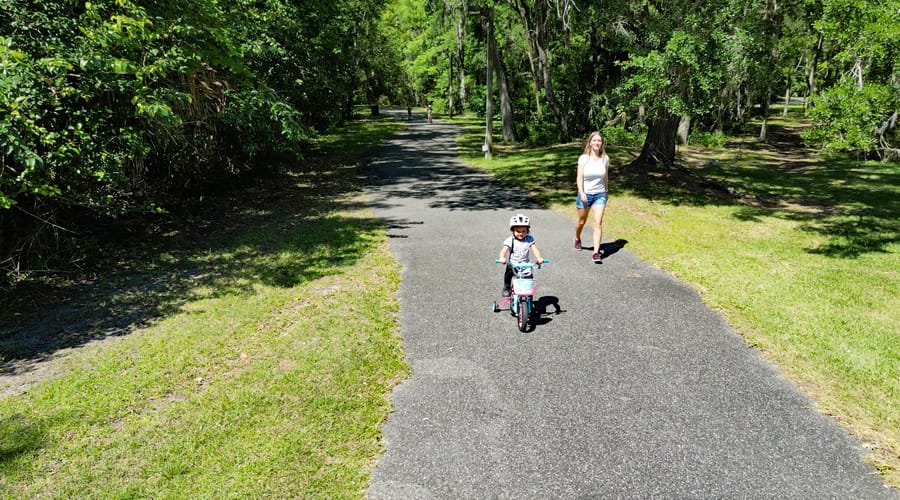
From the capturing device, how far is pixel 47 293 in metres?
7.93

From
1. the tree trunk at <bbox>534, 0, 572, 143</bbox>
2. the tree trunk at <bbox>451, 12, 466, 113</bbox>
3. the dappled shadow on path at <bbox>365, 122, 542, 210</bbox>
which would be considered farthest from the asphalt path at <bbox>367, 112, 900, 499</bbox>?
the tree trunk at <bbox>451, 12, 466, 113</bbox>

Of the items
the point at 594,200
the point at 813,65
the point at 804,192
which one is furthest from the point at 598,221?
the point at 813,65

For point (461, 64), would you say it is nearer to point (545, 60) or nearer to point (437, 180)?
point (545, 60)

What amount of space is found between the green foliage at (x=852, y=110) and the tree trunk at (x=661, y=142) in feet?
22.4

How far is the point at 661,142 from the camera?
52.7ft

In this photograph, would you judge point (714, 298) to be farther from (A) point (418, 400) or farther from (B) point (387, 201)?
(B) point (387, 201)

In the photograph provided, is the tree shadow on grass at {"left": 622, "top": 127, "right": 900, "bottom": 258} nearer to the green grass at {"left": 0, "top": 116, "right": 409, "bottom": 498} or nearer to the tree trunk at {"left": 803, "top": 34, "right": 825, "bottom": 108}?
the green grass at {"left": 0, "top": 116, "right": 409, "bottom": 498}

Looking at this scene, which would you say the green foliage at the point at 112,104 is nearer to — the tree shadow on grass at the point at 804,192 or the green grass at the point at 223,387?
the green grass at the point at 223,387

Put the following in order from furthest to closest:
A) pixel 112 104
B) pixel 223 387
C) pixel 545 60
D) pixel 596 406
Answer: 1. pixel 545 60
2. pixel 112 104
3. pixel 223 387
4. pixel 596 406

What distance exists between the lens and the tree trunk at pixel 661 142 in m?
15.9

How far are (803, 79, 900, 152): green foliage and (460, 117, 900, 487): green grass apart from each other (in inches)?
81.4

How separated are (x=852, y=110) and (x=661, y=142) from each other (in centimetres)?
777

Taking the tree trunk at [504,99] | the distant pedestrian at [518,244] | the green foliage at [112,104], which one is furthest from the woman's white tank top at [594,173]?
the tree trunk at [504,99]

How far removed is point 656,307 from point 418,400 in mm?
3669
